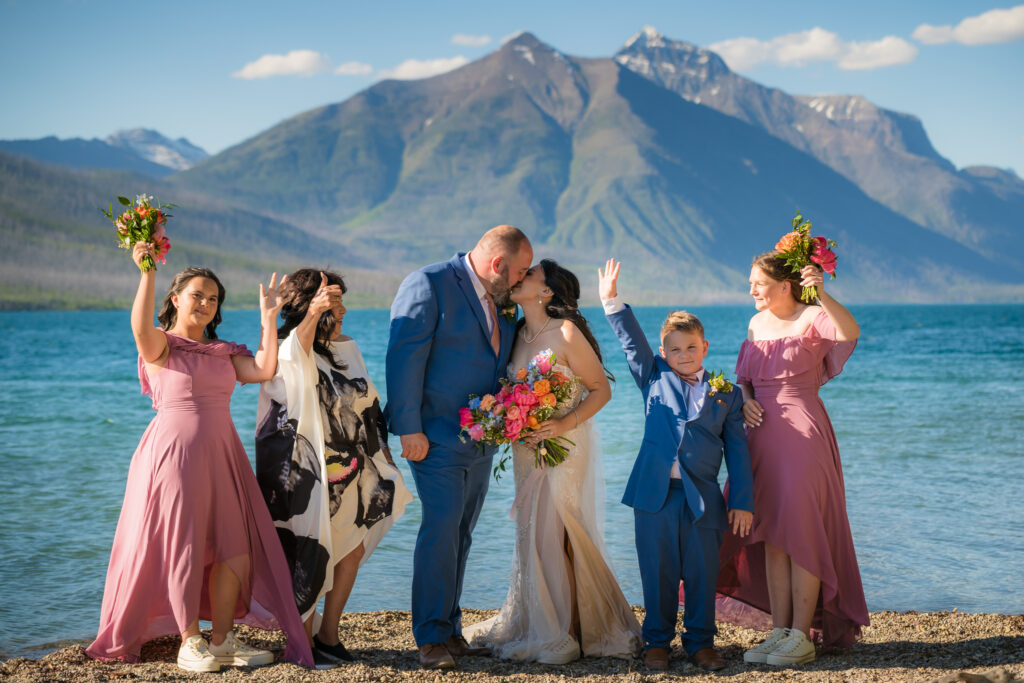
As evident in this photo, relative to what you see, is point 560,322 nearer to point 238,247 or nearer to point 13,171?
point 238,247

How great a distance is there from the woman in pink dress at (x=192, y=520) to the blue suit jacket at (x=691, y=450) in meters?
2.08

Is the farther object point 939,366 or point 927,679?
point 939,366

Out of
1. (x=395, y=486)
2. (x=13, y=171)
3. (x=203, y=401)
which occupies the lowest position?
(x=395, y=486)

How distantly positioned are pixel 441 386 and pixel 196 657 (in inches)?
77.5

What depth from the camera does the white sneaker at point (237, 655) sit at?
5.05 metres

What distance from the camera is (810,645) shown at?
17.3ft

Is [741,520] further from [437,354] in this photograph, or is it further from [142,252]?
[142,252]

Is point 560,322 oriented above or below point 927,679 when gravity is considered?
above

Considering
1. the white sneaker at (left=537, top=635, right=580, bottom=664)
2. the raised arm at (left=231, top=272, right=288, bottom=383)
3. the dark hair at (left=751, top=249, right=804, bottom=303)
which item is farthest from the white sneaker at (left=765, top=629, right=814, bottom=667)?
the raised arm at (left=231, top=272, right=288, bottom=383)

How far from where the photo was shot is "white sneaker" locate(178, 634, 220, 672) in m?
4.93

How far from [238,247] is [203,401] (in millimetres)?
203790

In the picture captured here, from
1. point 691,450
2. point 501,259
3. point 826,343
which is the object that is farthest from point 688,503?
point 501,259

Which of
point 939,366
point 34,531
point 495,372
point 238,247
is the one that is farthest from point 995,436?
point 238,247

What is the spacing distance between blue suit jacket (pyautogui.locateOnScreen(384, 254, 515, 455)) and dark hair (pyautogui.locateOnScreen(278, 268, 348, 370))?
408 mm
